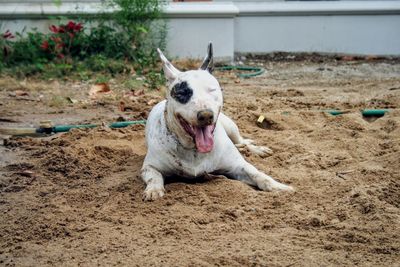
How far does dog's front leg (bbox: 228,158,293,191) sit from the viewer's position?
14.8ft

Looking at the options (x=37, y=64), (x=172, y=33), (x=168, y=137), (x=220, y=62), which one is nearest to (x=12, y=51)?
(x=37, y=64)

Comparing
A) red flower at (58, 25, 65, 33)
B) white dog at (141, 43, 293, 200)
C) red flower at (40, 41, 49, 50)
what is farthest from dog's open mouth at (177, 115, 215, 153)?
red flower at (58, 25, 65, 33)

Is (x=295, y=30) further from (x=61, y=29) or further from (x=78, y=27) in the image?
(x=61, y=29)

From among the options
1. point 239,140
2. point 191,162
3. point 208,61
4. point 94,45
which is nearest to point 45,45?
point 94,45

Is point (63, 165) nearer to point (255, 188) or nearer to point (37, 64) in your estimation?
point (255, 188)

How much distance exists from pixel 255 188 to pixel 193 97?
2.78ft

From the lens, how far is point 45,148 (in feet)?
19.3

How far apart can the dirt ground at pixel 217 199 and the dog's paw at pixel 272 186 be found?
0.07 m

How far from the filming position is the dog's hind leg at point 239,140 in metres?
5.51

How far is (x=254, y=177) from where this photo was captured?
4.65 metres

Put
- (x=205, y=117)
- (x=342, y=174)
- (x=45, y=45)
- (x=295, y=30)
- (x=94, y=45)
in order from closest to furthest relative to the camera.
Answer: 1. (x=205, y=117)
2. (x=342, y=174)
3. (x=45, y=45)
4. (x=94, y=45)
5. (x=295, y=30)

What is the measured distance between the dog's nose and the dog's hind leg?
3.95 feet

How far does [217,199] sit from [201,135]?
46cm

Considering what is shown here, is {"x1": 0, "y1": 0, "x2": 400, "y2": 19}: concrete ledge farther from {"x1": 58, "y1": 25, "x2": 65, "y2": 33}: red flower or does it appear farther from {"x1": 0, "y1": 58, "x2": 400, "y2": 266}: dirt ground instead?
{"x1": 0, "y1": 58, "x2": 400, "y2": 266}: dirt ground
